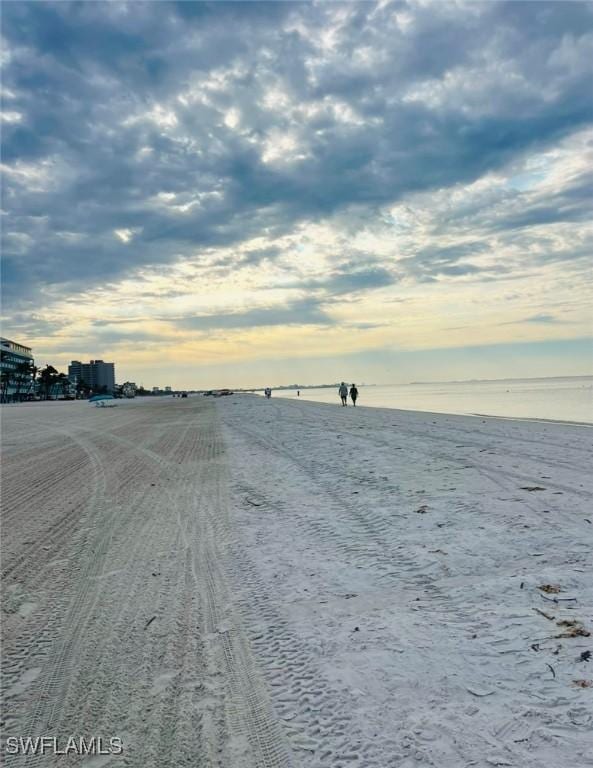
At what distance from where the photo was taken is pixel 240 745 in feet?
8.93

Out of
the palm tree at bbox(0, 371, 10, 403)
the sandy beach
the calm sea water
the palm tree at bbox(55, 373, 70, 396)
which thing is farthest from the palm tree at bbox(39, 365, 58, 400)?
the sandy beach

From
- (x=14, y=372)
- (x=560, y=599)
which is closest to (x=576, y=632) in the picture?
(x=560, y=599)

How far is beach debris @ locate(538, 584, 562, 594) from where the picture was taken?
428 centimetres

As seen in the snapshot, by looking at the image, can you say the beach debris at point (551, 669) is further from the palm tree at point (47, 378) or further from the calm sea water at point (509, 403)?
the palm tree at point (47, 378)

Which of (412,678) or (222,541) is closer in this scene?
(412,678)

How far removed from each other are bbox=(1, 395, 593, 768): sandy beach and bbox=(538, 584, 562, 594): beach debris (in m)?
0.04

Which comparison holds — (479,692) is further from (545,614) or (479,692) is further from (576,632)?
(545,614)

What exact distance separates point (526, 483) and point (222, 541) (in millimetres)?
5387

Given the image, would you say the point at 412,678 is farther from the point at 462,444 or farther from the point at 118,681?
the point at 462,444

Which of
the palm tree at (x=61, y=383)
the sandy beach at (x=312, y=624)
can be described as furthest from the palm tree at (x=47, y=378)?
the sandy beach at (x=312, y=624)

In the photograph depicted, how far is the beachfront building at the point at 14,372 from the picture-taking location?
130200 millimetres

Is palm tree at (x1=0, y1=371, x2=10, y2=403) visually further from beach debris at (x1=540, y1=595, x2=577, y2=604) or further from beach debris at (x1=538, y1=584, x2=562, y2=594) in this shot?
beach debris at (x1=540, y1=595, x2=577, y2=604)

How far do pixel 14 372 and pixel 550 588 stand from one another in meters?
164

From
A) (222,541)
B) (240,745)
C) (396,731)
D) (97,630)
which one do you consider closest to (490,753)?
(396,731)
